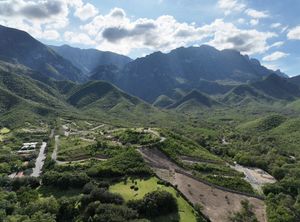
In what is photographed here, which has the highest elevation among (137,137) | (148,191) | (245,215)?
(137,137)

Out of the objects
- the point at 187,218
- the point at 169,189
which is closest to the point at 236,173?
the point at 169,189

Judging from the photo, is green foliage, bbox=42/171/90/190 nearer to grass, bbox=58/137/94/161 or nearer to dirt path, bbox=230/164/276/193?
grass, bbox=58/137/94/161

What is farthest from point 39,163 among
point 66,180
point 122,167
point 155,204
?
point 155,204

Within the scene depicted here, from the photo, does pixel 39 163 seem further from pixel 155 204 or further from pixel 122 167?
pixel 155 204

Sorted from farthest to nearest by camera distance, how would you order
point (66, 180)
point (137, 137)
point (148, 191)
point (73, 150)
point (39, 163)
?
1. point (137, 137)
2. point (73, 150)
3. point (39, 163)
4. point (66, 180)
5. point (148, 191)

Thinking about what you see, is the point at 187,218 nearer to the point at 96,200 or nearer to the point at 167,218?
the point at 167,218

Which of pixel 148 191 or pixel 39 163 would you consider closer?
pixel 148 191

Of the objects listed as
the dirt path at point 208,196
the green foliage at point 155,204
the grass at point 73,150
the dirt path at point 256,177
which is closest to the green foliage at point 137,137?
the grass at point 73,150
